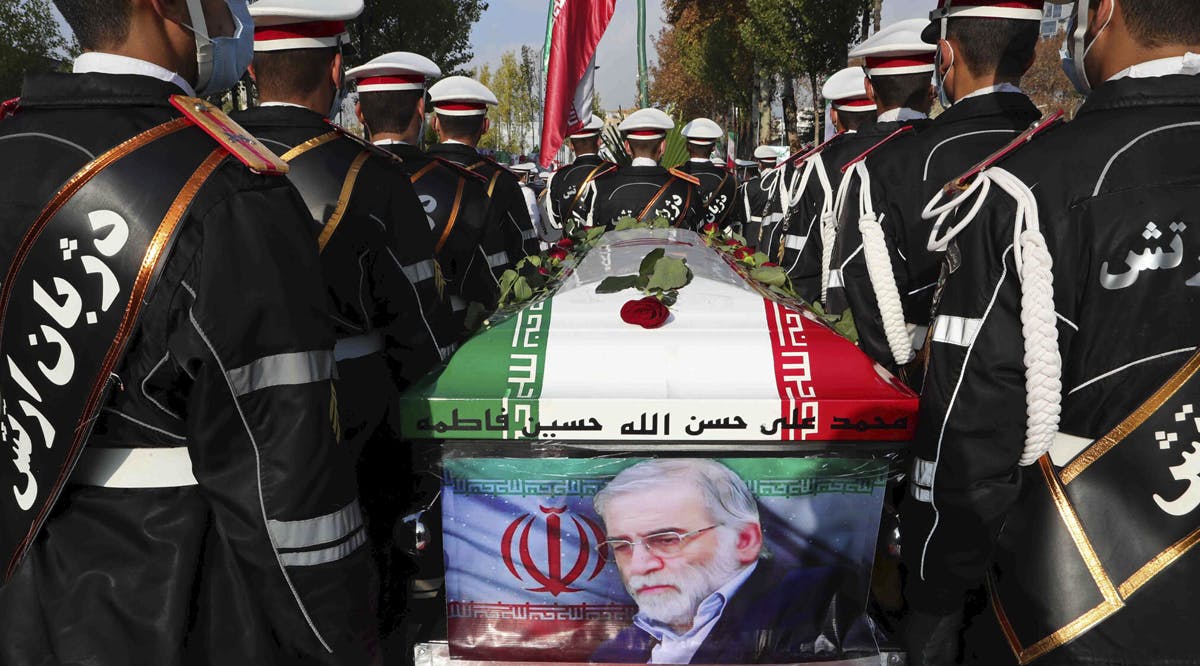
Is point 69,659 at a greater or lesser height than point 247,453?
lesser

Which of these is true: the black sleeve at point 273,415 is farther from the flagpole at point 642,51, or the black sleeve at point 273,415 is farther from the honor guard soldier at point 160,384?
the flagpole at point 642,51

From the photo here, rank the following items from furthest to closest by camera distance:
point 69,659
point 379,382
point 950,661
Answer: point 379,382
point 950,661
point 69,659

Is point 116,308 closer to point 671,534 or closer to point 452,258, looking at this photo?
point 671,534

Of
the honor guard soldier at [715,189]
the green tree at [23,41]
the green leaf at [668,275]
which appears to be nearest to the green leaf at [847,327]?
the green leaf at [668,275]

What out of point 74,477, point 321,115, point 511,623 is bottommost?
point 511,623

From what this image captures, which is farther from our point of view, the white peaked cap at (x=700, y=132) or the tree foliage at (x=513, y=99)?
the tree foliage at (x=513, y=99)

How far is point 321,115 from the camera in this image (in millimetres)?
2506

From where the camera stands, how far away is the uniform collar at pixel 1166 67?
1.51 metres

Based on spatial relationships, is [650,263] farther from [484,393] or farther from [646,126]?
[646,126]

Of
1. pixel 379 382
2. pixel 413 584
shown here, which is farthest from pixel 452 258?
pixel 413 584

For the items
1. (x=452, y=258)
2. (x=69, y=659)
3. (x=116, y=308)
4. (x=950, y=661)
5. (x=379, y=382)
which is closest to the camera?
(x=116, y=308)

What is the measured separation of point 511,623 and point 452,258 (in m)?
2.10

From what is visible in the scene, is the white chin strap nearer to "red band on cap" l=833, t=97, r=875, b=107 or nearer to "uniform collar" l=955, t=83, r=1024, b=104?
"uniform collar" l=955, t=83, r=1024, b=104

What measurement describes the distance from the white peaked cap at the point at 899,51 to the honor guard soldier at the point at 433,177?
71.1 inches
